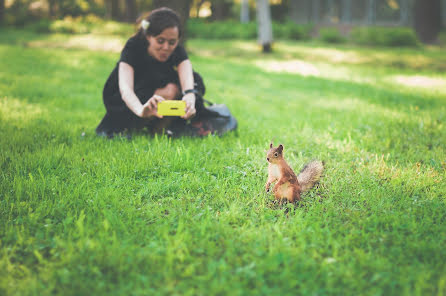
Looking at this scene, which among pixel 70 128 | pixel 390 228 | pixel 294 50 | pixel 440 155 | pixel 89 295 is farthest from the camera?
pixel 294 50

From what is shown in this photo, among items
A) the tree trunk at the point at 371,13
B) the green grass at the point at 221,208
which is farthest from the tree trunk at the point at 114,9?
the green grass at the point at 221,208

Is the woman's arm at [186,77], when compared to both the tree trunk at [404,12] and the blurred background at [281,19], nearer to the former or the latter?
the blurred background at [281,19]

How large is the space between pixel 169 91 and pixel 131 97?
44 centimetres

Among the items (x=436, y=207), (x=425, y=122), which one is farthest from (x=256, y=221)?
(x=425, y=122)

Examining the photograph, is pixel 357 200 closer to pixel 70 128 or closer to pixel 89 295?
pixel 89 295

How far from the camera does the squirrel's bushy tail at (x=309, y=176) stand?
2.29 metres

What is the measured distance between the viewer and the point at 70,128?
11.7ft

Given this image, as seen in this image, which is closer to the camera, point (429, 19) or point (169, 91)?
point (169, 91)

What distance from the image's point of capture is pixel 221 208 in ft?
7.06

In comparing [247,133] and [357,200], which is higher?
[247,133]

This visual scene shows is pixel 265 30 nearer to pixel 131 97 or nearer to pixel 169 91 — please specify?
pixel 169 91

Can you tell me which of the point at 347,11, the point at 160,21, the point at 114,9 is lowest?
the point at 160,21

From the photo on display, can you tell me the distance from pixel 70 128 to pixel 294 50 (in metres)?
11.0

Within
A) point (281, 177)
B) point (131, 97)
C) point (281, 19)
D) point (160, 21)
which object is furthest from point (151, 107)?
point (281, 19)
